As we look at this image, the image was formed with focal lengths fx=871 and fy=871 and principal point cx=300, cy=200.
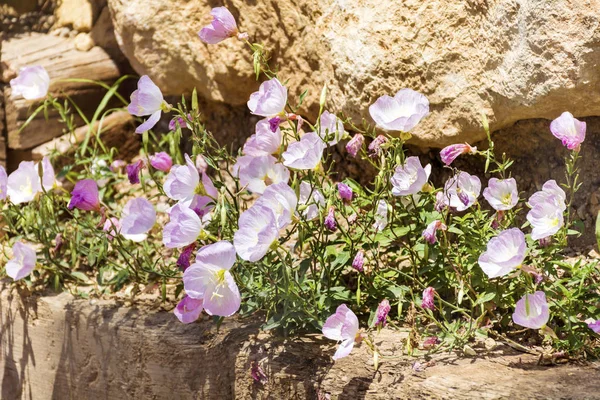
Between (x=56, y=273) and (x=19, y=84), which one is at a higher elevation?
(x=19, y=84)

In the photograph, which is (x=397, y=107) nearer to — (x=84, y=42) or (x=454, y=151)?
(x=454, y=151)

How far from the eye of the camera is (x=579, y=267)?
6.80ft

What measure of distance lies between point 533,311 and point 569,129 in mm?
425

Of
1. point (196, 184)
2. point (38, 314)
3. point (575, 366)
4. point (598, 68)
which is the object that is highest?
point (598, 68)

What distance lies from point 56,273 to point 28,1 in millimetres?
1677

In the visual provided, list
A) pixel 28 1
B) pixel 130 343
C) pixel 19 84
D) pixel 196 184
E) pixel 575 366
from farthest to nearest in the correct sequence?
pixel 28 1
pixel 19 84
pixel 130 343
pixel 196 184
pixel 575 366

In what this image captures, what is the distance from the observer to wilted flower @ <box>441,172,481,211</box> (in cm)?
215

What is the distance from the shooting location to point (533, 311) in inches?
74.7

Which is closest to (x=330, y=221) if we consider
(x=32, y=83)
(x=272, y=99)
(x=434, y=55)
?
(x=272, y=99)

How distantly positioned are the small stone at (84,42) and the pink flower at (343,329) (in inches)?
86.9

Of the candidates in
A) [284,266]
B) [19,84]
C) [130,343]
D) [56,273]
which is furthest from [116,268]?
[284,266]

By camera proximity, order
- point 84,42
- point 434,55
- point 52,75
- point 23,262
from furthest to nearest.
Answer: point 84,42 → point 52,75 → point 23,262 → point 434,55

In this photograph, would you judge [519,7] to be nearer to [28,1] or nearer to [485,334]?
[485,334]

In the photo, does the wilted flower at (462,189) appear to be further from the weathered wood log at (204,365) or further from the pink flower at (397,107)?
the weathered wood log at (204,365)
